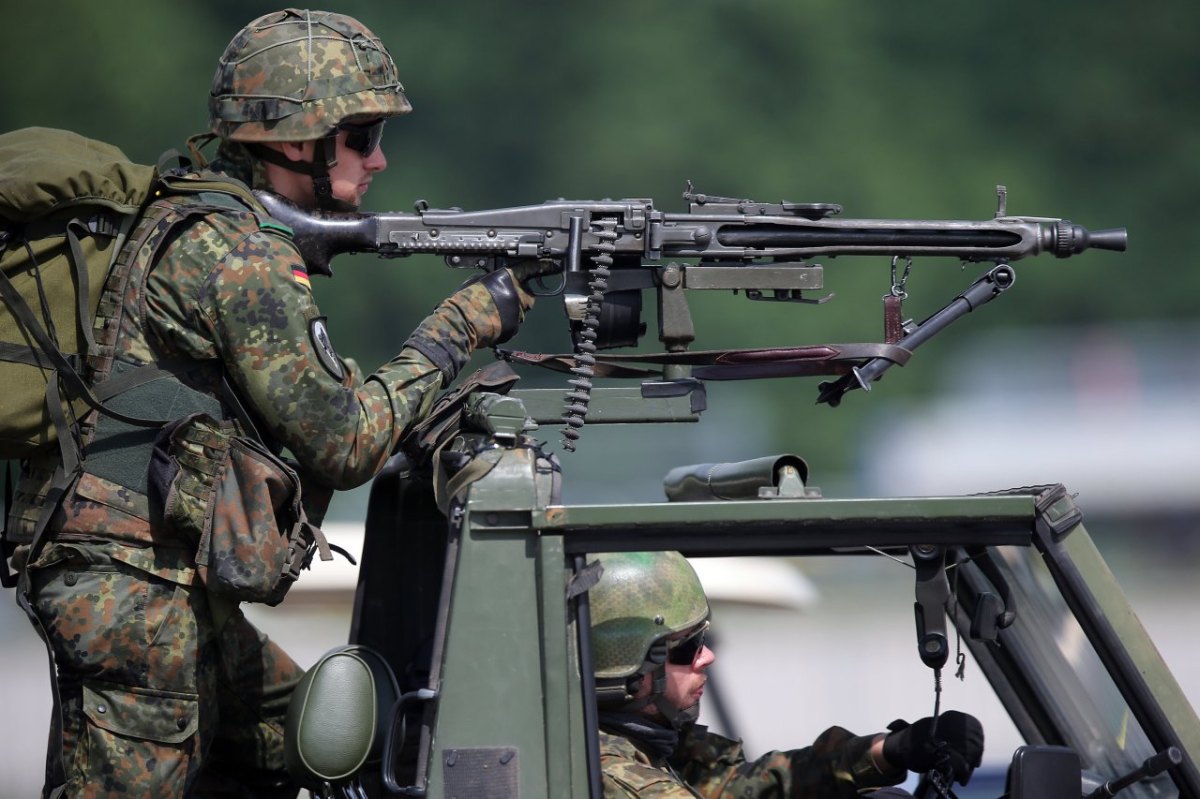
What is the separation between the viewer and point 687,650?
10.7 feet

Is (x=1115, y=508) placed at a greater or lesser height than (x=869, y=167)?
lesser

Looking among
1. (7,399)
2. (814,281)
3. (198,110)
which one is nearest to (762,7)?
(198,110)

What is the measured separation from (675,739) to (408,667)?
A: 1.67 ft

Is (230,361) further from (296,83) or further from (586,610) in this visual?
(586,610)

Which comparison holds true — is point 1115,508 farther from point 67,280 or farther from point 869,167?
point 67,280

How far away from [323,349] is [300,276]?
0.15 m

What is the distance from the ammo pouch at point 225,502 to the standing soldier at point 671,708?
571 mm

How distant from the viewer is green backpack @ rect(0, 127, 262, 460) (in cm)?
295

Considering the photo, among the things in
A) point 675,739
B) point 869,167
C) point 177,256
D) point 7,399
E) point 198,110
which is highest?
point 198,110

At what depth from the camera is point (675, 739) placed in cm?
317

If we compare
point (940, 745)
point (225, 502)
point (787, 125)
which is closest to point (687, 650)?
point (940, 745)

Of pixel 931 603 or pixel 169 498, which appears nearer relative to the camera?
pixel 931 603

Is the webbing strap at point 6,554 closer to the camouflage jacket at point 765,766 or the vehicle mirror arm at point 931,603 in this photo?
the camouflage jacket at point 765,766

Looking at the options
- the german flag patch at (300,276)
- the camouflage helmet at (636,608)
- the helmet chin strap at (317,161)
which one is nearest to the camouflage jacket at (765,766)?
the camouflage helmet at (636,608)
